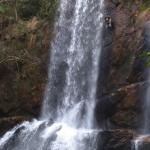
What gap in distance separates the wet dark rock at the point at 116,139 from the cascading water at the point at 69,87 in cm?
60

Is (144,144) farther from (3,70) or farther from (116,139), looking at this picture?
(3,70)

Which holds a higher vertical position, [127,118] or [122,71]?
[122,71]

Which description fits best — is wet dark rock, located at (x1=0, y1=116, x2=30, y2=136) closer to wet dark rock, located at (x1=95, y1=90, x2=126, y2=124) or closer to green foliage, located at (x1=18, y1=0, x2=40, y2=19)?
wet dark rock, located at (x1=95, y1=90, x2=126, y2=124)

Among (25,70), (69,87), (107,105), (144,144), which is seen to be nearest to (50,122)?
(69,87)

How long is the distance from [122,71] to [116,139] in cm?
368

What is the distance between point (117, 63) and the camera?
37.8 ft

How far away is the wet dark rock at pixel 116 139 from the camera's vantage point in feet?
26.8

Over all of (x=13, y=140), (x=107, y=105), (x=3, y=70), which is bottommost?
(x=13, y=140)

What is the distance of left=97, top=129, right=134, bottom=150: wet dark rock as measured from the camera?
26.8ft

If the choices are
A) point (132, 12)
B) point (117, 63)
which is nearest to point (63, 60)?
point (117, 63)

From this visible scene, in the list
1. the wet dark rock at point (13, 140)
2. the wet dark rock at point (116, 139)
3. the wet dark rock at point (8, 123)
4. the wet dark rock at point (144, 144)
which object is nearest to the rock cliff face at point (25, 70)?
the wet dark rock at point (8, 123)

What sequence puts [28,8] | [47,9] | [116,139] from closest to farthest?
[116,139], [47,9], [28,8]

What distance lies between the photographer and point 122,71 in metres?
11.3

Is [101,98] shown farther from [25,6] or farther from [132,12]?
[25,6]
